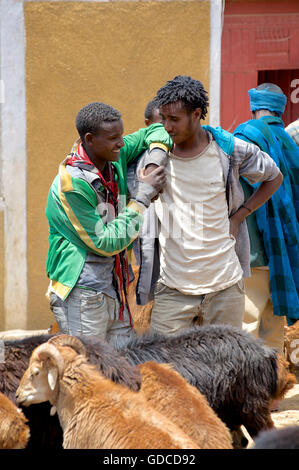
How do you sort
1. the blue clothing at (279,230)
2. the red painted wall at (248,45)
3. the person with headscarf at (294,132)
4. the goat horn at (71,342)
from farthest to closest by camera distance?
the red painted wall at (248,45) < the person with headscarf at (294,132) < the blue clothing at (279,230) < the goat horn at (71,342)

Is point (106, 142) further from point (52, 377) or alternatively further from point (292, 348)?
point (292, 348)

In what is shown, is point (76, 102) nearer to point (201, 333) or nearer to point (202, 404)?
point (201, 333)

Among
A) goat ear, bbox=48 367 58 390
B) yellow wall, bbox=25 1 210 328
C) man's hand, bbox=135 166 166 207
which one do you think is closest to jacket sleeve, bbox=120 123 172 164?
man's hand, bbox=135 166 166 207

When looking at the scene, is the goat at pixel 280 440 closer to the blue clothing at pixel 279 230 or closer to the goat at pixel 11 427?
the goat at pixel 11 427

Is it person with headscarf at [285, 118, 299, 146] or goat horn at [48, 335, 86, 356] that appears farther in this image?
person with headscarf at [285, 118, 299, 146]

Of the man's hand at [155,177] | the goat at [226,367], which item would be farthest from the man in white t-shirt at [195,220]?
the goat at [226,367]

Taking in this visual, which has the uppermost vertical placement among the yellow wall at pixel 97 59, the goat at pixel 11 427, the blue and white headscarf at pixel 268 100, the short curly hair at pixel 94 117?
the yellow wall at pixel 97 59

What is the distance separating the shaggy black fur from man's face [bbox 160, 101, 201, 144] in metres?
1.25

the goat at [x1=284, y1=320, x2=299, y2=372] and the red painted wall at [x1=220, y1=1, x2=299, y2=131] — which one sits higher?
the red painted wall at [x1=220, y1=1, x2=299, y2=131]

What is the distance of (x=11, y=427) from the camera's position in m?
3.31

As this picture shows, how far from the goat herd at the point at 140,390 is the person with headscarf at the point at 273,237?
1.85m

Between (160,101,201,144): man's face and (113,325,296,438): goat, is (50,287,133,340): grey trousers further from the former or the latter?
(160,101,201,144): man's face

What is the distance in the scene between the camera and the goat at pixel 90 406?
9.97 ft

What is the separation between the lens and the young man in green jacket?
13.4 ft
